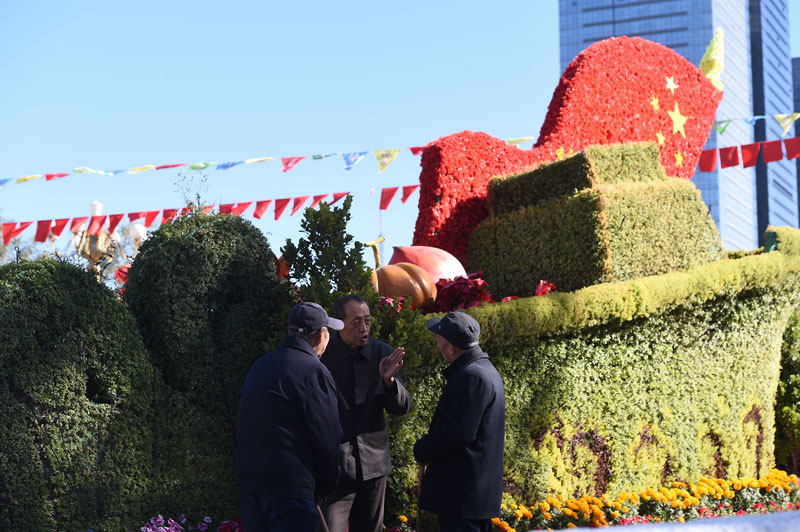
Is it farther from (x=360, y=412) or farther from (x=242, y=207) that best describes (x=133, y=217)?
(x=360, y=412)

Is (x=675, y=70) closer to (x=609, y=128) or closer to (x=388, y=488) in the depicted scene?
(x=609, y=128)

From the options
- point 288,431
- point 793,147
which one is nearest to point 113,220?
point 288,431

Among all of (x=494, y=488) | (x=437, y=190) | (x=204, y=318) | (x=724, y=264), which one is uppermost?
(x=437, y=190)

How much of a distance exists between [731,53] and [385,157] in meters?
89.1

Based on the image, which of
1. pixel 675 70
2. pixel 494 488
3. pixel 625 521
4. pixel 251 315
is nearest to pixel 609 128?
pixel 675 70

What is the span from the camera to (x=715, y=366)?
8.17 metres

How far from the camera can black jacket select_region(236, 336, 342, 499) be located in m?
3.38

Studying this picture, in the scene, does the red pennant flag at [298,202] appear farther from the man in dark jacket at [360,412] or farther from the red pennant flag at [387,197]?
the man in dark jacket at [360,412]

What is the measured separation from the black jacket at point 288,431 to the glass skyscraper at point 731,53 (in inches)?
3449

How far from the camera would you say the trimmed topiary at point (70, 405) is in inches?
192

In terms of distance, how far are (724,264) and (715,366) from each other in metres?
1.11

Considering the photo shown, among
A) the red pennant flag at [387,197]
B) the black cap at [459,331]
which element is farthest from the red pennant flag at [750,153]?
the black cap at [459,331]

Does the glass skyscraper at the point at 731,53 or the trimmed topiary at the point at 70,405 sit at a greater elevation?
the glass skyscraper at the point at 731,53

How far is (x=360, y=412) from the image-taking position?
14.4 ft
